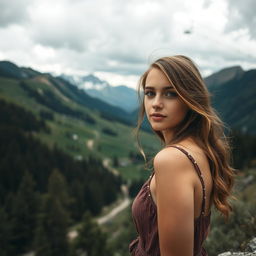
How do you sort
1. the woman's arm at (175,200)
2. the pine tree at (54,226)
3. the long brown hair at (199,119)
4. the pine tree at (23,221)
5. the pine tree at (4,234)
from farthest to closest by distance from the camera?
1. the pine tree at (23,221)
2. the pine tree at (4,234)
3. the pine tree at (54,226)
4. the long brown hair at (199,119)
5. the woman's arm at (175,200)

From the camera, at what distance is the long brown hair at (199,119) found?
4.06 metres

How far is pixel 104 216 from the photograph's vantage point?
11256cm

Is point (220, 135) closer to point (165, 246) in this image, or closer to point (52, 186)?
point (165, 246)

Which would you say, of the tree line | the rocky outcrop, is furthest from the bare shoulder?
the tree line

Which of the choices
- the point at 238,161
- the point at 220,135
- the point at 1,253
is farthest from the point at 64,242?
the point at 220,135

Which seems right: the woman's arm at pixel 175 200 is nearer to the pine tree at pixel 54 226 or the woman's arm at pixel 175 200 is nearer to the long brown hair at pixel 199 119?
the long brown hair at pixel 199 119

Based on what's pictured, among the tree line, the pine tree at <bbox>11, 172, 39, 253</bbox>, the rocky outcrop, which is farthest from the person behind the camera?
the pine tree at <bbox>11, 172, 39, 253</bbox>

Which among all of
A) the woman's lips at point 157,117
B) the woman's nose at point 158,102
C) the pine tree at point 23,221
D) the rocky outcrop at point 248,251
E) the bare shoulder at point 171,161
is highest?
the woman's nose at point 158,102

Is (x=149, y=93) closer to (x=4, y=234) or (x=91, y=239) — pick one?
(x=91, y=239)

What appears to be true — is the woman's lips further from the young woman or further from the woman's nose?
the woman's nose

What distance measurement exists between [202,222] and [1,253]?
67078 mm

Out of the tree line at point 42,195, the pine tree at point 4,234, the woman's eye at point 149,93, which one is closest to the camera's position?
the woman's eye at point 149,93

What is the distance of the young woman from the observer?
346cm

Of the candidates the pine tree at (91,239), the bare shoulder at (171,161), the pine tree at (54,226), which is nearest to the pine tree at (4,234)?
the pine tree at (54,226)
